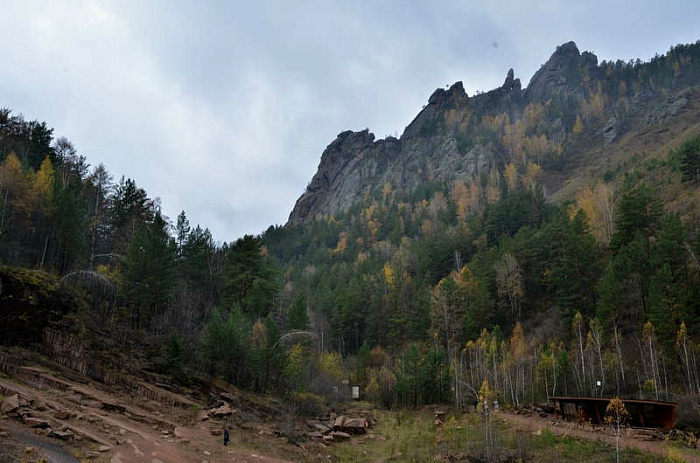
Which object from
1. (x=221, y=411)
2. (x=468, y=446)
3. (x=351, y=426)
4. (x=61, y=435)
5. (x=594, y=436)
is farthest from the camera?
(x=351, y=426)

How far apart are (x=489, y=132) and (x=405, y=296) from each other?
10881 cm

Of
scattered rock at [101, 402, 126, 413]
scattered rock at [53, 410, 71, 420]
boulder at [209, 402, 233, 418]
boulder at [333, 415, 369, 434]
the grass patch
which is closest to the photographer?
scattered rock at [53, 410, 71, 420]

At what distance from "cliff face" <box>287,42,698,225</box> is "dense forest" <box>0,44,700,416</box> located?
224 feet

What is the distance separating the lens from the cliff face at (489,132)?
468 feet

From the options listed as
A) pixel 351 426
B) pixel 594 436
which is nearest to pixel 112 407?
pixel 351 426

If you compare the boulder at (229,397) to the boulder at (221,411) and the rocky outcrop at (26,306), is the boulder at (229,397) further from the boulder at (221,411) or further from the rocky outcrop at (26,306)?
the rocky outcrop at (26,306)

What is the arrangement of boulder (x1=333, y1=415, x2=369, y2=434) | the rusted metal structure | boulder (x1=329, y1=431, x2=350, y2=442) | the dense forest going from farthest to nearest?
the dense forest, boulder (x1=333, y1=415, x2=369, y2=434), boulder (x1=329, y1=431, x2=350, y2=442), the rusted metal structure

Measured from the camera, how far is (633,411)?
24672 mm

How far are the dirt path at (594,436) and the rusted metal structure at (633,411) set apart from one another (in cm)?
169

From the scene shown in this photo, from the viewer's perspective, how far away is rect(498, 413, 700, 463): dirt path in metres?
18.7

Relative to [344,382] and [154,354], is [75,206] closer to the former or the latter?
[154,354]

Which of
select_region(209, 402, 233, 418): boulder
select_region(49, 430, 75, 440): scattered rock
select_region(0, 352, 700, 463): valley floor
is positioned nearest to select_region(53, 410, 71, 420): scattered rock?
select_region(0, 352, 700, 463): valley floor

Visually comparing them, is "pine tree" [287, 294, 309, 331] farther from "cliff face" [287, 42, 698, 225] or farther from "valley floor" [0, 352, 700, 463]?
"cliff face" [287, 42, 698, 225]

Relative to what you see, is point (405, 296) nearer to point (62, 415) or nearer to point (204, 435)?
point (204, 435)
